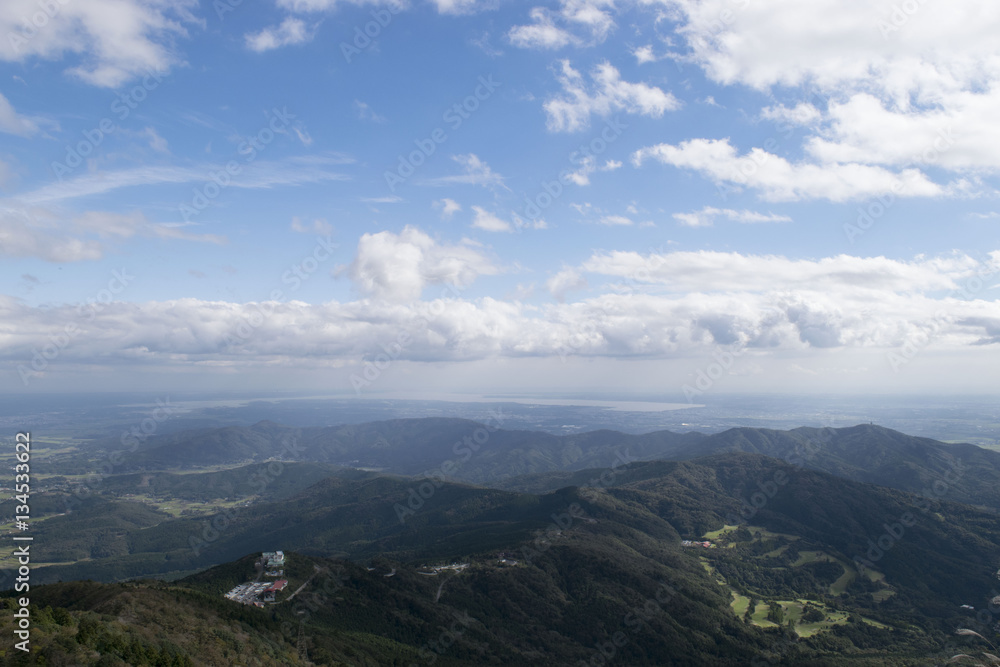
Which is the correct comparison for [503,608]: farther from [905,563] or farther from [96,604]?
[905,563]

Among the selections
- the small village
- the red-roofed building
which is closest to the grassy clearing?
the small village

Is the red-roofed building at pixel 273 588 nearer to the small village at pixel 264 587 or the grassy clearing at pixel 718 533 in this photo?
the small village at pixel 264 587

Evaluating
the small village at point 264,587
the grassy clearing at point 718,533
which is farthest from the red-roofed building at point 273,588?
the grassy clearing at point 718,533

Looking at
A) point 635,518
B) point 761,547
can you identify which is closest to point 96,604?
point 635,518

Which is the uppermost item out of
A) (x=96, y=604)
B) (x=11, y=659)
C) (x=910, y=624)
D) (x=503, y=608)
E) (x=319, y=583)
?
(x=11, y=659)

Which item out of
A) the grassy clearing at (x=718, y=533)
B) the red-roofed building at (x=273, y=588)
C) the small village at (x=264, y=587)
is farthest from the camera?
the grassy clearing at (x=718, y=533)

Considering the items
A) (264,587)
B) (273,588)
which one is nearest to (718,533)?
(273,588)

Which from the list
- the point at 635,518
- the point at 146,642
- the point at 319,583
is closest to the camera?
the point at 146,642

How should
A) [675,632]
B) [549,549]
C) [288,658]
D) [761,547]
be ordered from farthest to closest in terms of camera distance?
1. [761,547]
2. [549,549]
3. [675,632]
4. [288,658]
